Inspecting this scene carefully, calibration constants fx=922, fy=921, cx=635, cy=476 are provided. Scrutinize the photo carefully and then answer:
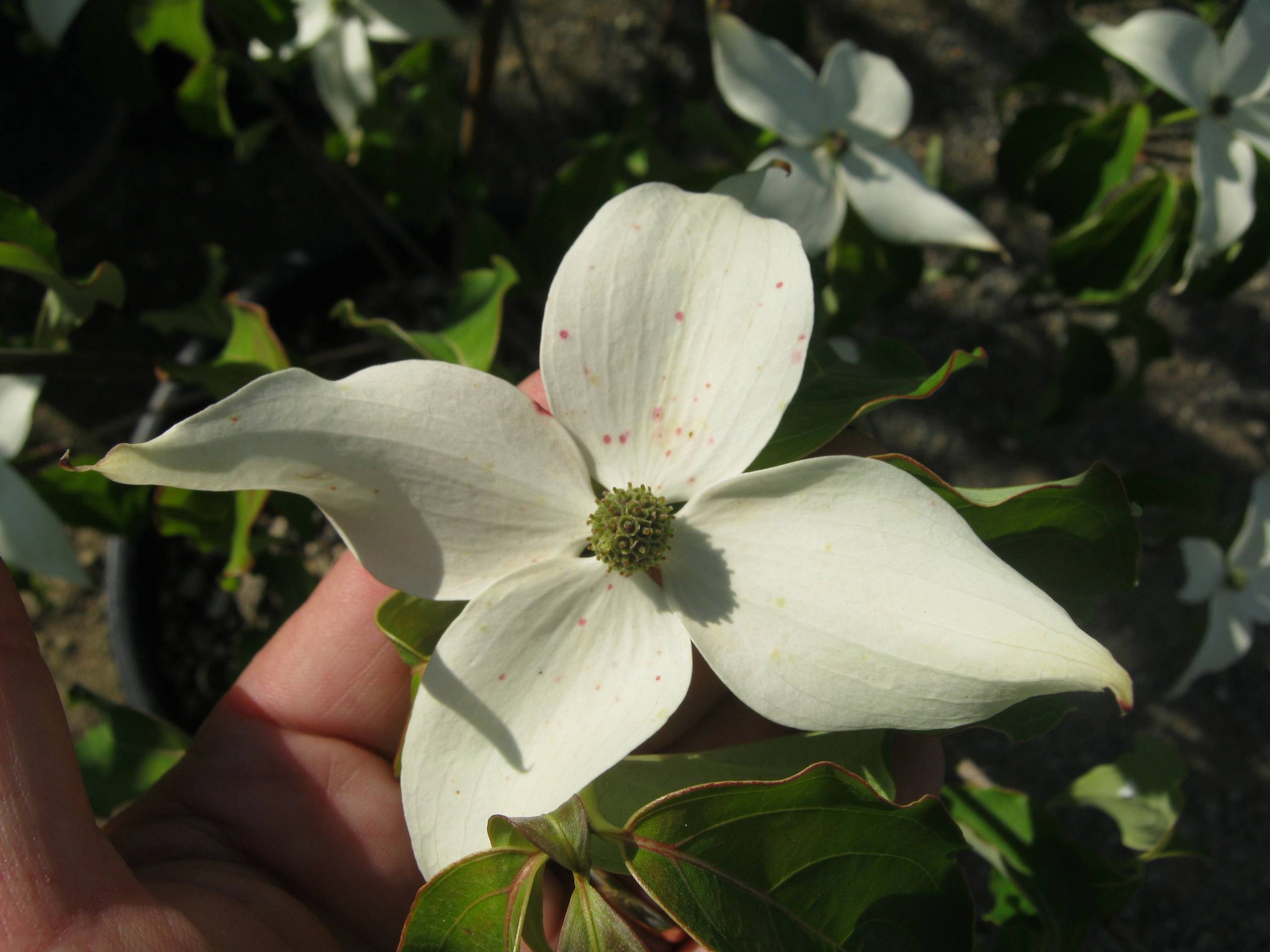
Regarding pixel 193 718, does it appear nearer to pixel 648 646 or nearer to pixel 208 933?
pixel 208 933

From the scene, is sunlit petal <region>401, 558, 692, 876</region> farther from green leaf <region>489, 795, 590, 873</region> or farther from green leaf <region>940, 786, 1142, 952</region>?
green leaf <region>940, 786, 1142, 952</region>

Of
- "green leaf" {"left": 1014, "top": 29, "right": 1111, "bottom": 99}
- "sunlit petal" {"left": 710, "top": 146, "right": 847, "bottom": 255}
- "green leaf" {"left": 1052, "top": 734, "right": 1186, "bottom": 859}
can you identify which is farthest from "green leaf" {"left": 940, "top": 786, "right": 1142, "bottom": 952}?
"green leaf" {"left": 1014, "top": 29, "right": 1111, "bottom": 99}

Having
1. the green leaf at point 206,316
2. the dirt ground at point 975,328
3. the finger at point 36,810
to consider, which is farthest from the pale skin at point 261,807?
the dirt ground at point 975,328

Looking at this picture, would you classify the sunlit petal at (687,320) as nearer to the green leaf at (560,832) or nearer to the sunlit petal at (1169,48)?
the green leaf at (560,832)

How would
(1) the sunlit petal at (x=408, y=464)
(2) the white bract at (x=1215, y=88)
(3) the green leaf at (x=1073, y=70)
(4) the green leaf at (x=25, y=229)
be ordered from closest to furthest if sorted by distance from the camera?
(1) the sunlit petal at (x=408, y=464), (4) the green leaf at (x=25, y=229), (2) the white bract at (x=1215, y=88), (3) the green leaf at (x=1073, y=70)

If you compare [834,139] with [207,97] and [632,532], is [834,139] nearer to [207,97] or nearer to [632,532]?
[632,532]

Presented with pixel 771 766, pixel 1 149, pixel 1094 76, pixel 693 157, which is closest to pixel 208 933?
pixel 771 766

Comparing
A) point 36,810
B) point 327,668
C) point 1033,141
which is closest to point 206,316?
point 327,668

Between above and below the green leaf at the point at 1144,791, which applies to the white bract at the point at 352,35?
above
